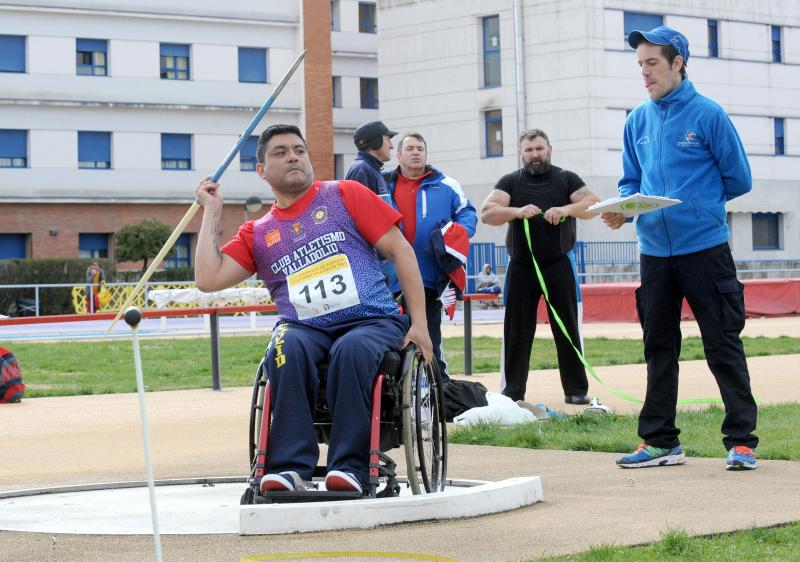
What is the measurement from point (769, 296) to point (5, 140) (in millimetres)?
30681

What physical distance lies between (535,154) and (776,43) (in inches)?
1843

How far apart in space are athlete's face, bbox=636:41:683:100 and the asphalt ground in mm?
1914

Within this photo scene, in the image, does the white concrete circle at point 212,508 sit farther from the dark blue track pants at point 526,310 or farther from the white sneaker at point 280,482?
the dark blue track pants at point 526,310

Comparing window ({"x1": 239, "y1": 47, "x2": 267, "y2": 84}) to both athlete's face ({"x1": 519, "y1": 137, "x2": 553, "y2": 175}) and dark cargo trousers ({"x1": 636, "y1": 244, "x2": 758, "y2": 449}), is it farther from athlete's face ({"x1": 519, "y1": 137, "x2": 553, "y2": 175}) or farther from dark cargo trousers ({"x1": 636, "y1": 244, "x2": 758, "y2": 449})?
dark cargo trousers ({"x1": 636, "y1": 244, "x2": 758, "y2": 449})

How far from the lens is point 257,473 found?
580 centimetres

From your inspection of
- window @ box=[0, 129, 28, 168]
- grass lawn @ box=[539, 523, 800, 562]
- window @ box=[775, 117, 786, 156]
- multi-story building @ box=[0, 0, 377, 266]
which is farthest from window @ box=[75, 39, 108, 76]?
grass lawn @ box=[539, 523, 800, 562]

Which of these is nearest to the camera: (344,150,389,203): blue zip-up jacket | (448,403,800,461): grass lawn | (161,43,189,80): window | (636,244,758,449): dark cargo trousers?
(636,244,758,449): dark cargo trousers

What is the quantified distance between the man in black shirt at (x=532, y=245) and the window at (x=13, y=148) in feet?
145

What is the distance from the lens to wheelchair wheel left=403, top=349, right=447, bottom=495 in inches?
229

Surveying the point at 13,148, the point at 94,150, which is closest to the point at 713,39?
the point at 94,150

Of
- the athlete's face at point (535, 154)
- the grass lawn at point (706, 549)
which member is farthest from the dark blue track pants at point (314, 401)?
the athlete's face at point (535, 154)

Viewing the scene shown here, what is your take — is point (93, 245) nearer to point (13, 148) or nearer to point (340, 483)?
point (13, 148)

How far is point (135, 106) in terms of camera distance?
179ft

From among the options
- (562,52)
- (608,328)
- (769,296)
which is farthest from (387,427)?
(562,52)
